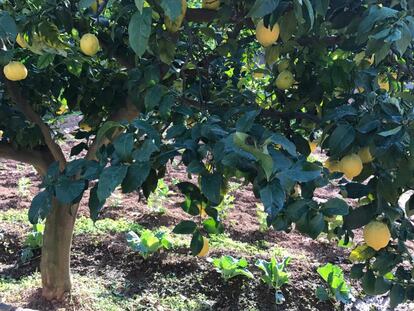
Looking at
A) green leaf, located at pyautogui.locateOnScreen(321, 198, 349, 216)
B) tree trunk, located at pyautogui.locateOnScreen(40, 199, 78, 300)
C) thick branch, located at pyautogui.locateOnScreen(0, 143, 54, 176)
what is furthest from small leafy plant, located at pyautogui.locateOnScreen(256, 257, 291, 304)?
green leaf, located at pyautogui.locateOnScreen(321, 198, 349, 216)

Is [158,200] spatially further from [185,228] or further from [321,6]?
[321,6]

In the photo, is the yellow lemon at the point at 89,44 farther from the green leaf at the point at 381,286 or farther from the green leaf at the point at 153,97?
the green leaf at the point at 381,286

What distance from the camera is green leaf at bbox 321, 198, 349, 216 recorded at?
1.10 m

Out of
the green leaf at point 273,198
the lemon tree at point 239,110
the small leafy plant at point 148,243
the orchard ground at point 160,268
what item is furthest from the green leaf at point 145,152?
the small leafy plant at point 148,243

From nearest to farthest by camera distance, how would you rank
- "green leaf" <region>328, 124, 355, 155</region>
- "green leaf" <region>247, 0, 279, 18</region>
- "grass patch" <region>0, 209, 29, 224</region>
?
"green leaf" <region>247, 0, 279, 18</region>, "green leaf" <region>328, 124, 355, 155</region>, "grass patch" <region>0, 209, 29, 224</region>

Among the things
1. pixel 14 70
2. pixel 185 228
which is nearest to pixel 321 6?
pixel 185 228

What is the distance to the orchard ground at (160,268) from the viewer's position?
9.91 feet

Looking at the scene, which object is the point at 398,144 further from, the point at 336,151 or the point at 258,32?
the point at 258,32

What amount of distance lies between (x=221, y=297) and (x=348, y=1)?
2.22m

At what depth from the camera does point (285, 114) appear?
5.51ft

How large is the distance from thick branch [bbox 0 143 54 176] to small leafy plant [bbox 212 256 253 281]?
4.23 feet

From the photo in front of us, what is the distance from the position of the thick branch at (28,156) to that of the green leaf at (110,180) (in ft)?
4.86

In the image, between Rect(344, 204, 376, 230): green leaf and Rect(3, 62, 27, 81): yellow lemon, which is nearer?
Rect(344, 204, 376, 230): green leaf

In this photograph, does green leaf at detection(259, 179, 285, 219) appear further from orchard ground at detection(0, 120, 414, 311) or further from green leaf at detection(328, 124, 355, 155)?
orchard ground at detection(0, 120, 414, 311)
